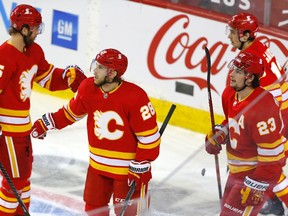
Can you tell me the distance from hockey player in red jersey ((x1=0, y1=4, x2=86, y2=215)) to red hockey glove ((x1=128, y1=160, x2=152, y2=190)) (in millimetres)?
680

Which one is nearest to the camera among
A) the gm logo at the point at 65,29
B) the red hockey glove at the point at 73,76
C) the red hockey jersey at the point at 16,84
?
the red hockey jersey at the point at 16,84

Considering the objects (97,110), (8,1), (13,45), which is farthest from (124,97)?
(8,1)

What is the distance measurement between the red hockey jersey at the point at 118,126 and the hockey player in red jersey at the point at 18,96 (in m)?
0.36

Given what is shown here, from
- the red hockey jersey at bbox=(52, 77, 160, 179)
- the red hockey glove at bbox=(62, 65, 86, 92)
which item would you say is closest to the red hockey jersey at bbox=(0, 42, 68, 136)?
the red hockey glove at bbox=(62, 65, 86, 92)

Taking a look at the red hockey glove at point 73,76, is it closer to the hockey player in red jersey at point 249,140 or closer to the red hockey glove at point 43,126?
the red hockey glove at point 43,126

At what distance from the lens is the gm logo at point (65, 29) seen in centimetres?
711

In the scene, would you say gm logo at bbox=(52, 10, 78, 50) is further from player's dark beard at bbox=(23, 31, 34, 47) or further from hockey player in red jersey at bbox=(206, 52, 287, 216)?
hockey player in red jersey at bbox=(206, 52, 287, 216)

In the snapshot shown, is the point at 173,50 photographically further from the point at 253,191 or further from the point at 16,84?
the point at 253,191

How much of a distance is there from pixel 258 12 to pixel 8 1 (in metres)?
2.10

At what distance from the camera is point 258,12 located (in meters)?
6.29

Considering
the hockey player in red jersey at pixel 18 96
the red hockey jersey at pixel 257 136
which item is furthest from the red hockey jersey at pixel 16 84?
the red hockey jersey at pixel 257 136

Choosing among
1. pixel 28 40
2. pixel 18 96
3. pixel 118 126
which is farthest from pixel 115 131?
pixel 28 40

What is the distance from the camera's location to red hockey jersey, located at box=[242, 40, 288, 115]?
4.56 meters

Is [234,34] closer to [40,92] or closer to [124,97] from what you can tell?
[124,97]
